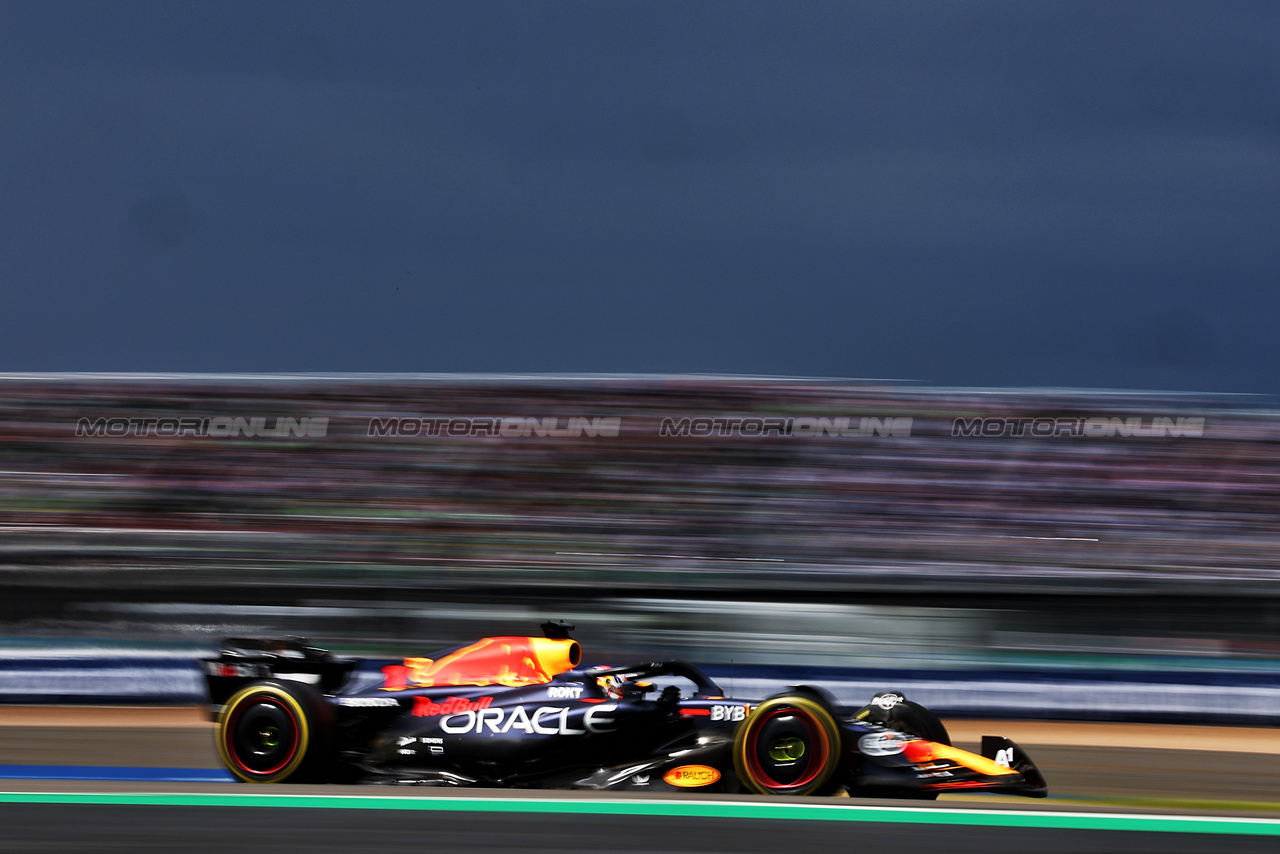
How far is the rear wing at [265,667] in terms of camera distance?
19.4 ft

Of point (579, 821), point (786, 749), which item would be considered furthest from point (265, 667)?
point (786, 749)

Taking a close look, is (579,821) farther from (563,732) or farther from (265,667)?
(265,667)

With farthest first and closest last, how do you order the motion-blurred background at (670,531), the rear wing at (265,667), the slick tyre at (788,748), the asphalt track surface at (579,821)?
1. the motion-blurred background at (670,531)
2. the rear wing at (265,667)
3. the slick tyre at (788,748)
4. the asphalt track surface at (579,821)

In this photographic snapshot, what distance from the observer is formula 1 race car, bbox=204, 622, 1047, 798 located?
537 centimetres

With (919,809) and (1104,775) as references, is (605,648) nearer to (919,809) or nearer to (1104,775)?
(1104,775)

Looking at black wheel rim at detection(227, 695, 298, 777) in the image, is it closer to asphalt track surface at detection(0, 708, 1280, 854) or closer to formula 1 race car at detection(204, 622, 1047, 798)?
formula 1 race car at detection(204, 622, 1047, 798)

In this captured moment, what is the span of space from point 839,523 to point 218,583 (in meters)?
4.65

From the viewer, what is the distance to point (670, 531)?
34.9 ft

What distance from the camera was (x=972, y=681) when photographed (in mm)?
8570

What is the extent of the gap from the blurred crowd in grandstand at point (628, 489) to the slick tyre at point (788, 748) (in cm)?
378

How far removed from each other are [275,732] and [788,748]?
2162 mm

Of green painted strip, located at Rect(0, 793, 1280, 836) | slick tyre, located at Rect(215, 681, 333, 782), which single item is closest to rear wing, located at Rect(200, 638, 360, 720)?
slick tyre, located at Rect(215, 681, 333, 782)

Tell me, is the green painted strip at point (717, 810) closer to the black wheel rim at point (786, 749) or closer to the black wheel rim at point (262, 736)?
the black wheel rim at point (786, 749)

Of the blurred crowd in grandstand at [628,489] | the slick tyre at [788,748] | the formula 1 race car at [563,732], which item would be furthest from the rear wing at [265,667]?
the blurred crowd in grandstand at [628,489]
